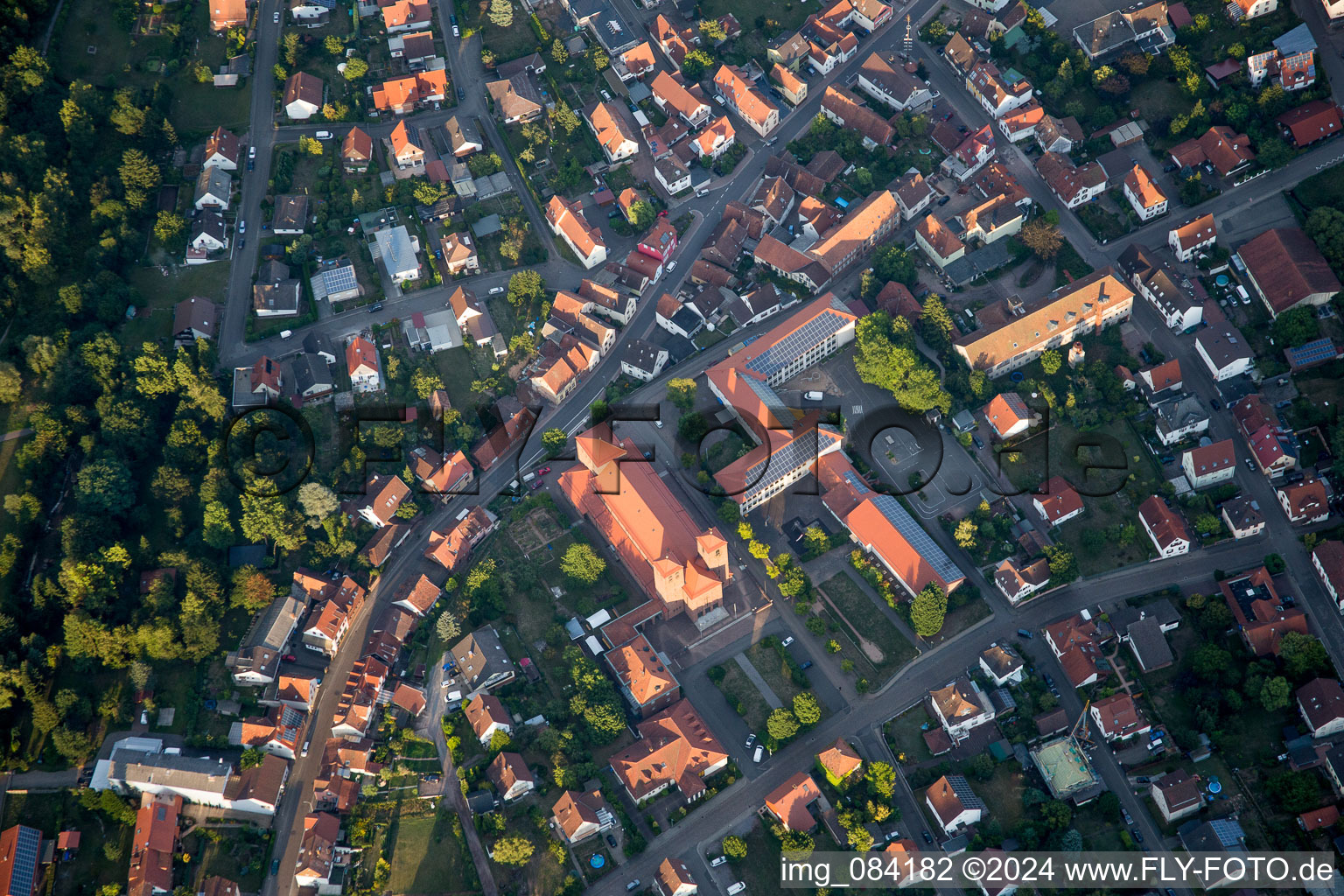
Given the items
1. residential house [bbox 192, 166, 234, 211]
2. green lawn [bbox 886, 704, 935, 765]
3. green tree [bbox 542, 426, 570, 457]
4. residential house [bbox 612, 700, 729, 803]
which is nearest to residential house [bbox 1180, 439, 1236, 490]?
green lawn [bbox 886, 704, 935, 765]

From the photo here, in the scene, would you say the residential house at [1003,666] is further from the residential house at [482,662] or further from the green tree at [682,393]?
the residential house at [482,662]

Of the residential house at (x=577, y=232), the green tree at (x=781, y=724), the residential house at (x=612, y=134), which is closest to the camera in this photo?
the green tree at (x=781, y=724)

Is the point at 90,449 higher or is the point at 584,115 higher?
the point at 584,115

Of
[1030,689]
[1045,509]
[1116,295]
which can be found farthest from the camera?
[1116,295]

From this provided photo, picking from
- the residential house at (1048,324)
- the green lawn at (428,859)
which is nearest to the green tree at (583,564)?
the green lawn at (428,859)

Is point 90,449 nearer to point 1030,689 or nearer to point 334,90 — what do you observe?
point 334,90

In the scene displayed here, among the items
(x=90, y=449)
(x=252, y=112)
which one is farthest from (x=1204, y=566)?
(x=252, y=112)

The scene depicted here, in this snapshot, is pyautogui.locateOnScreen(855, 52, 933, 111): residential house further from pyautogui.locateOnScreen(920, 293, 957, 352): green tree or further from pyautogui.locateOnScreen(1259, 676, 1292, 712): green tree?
pyautogui.locateOnScreen(1259, 676, 1292, 712): green tree
